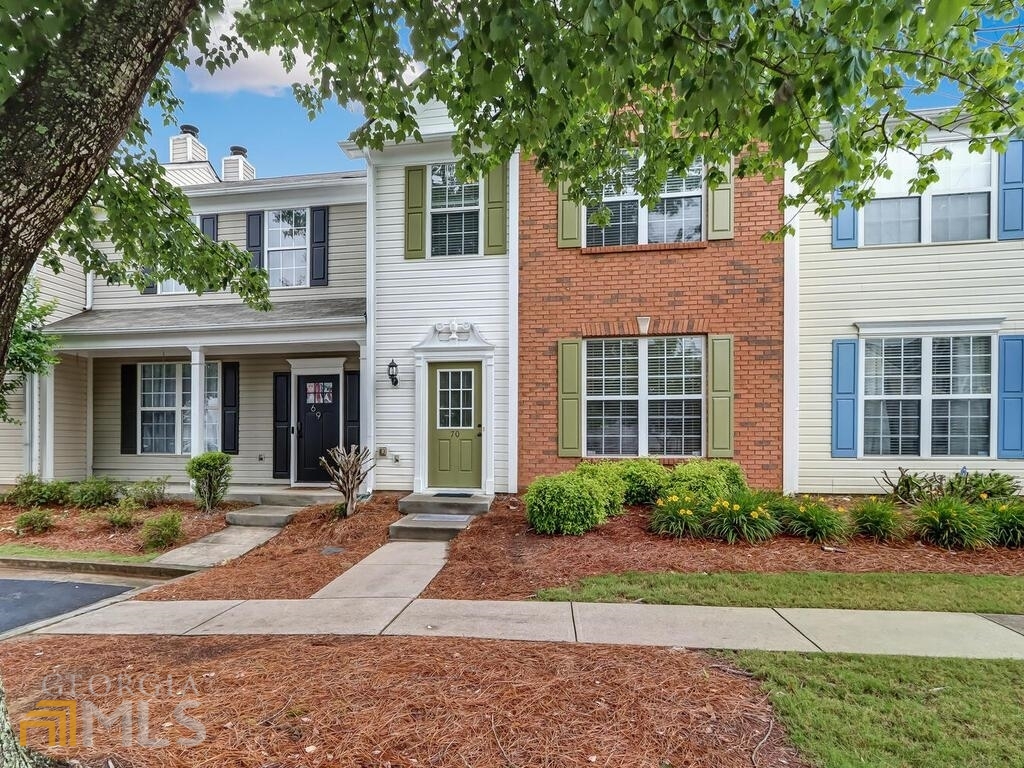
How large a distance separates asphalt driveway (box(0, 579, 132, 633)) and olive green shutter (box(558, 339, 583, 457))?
6.02m

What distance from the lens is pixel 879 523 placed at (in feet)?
20.0

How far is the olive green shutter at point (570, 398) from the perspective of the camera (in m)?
8.42

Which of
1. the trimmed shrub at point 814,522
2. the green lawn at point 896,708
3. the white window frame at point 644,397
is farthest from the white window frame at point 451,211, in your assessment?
the green lawn at point 896,708

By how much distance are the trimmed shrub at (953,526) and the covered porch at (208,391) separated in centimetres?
809

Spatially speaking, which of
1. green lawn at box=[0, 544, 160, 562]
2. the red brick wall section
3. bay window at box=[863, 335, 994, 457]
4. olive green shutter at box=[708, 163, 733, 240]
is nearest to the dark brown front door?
green lawn at box=[0, 544, 160, 562]

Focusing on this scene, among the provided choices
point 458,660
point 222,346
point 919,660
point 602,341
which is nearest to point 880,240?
point 602,341

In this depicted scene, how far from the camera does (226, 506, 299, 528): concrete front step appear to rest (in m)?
8.12

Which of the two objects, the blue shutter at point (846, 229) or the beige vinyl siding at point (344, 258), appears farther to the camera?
the beige vinyl siding at point (344, 258)

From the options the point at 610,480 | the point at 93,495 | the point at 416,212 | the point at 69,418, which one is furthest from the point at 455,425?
the point at 69,418

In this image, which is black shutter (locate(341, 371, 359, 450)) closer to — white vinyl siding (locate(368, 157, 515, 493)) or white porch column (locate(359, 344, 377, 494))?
white porch column (locate(359, 344, 377, 494))

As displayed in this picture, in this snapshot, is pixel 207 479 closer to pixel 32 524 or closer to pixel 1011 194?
pixel 32 524

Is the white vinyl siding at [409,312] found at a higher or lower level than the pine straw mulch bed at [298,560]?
higher

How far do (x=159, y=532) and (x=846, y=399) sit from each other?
10343mm

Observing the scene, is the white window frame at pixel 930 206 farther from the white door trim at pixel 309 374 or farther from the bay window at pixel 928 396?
the white door trim at pixel 309 374
